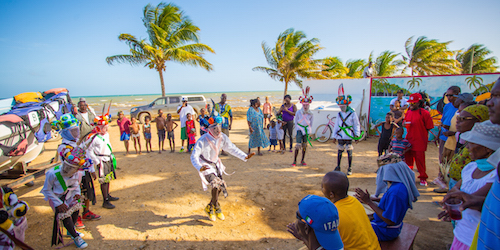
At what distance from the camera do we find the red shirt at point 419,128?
4906mm

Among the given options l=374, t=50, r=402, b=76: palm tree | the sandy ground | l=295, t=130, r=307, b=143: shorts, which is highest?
l=374, t=50, r=402, b=76: palm tree

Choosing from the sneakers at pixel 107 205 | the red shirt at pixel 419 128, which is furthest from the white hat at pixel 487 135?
the sneakers at pixel 107 205

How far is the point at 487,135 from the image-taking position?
169cm

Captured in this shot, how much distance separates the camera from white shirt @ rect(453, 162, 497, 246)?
5.56 ft

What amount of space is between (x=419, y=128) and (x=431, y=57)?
529 inches

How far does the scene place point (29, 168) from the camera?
5.05m

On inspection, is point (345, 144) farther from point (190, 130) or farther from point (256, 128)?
point (190, 130)

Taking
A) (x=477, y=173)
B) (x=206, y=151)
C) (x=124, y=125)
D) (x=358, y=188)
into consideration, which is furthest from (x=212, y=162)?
(x=124, y=125)

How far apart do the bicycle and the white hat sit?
7562 millimetres

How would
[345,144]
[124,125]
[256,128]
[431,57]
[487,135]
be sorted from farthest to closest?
[431,57] < [124,125] < [256,128] < [345,144] < [487,135]

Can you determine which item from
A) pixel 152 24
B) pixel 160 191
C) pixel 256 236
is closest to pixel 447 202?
pixel 256 236

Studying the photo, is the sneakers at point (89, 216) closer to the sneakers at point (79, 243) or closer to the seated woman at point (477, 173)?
the sneakers at point (79, 243)

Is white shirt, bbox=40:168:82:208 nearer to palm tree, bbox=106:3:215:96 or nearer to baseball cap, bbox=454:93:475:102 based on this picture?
baseball cap, bbox=454:93:475:102

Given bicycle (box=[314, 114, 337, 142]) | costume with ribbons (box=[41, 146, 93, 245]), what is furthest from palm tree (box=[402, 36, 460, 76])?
costume with ribbons (box=[41, 146, 93, 245])
